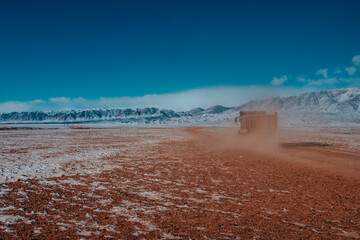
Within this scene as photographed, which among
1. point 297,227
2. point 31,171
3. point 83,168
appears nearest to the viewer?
point 297,227

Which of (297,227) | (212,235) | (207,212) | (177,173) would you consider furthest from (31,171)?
(297,227)

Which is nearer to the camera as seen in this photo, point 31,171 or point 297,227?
point 297,227

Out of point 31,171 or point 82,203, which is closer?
point 82,203

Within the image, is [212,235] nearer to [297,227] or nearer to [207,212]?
[207,212]

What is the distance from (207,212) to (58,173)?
7.77m

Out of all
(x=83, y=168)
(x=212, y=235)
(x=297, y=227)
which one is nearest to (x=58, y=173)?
(x=83, y=168)

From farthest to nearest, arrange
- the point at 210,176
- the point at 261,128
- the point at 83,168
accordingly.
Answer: the point at 261,128, the point at 83,168, the point at 210,176

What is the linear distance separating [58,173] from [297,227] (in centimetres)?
983

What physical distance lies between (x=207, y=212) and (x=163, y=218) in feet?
3.90

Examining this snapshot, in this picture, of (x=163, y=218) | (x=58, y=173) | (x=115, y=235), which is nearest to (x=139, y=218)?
(x=163, y=218)

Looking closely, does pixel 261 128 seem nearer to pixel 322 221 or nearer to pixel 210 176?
pixel 210 176

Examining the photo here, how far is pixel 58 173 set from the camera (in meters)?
10.6

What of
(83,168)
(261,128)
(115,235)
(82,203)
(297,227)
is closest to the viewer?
(115,235)

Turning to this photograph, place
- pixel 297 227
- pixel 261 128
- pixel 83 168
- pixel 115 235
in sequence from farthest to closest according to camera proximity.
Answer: pixel 261 128 → pixel 83 168 → pixel 297 227 → pixel 115 235
